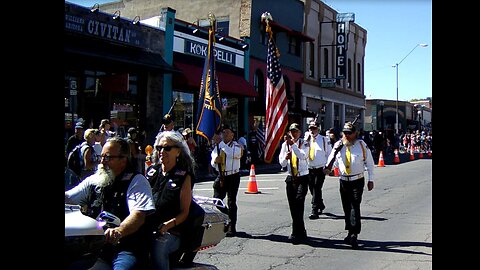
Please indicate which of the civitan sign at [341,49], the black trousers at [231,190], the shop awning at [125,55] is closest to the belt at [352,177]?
the black trousers at [231,190]

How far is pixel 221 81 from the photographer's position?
25.0 metres

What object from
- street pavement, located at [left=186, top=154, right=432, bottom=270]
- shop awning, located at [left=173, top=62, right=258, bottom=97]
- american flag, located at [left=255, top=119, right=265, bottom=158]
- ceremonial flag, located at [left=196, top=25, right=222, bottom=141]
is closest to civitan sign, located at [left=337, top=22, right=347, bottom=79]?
shop awning, located at [left=173, top=62, right=258, bottom=97]

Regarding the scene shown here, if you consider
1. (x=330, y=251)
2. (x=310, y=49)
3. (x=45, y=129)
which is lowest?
(x=330, y=251)

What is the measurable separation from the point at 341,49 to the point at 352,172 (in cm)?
3215

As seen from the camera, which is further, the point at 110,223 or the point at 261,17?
the point at 261,17

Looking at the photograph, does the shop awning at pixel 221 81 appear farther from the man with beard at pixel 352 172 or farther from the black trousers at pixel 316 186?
the man with beard at pixel 352 172

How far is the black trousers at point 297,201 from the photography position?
8.10 m

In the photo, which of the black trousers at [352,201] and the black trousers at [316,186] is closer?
the black trousers at [352,201]

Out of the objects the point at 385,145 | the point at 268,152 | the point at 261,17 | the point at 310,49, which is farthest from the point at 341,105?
the point at 268,152

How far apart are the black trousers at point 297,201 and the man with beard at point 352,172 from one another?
0.64 m

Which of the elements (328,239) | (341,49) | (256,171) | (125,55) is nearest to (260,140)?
(256,171)
